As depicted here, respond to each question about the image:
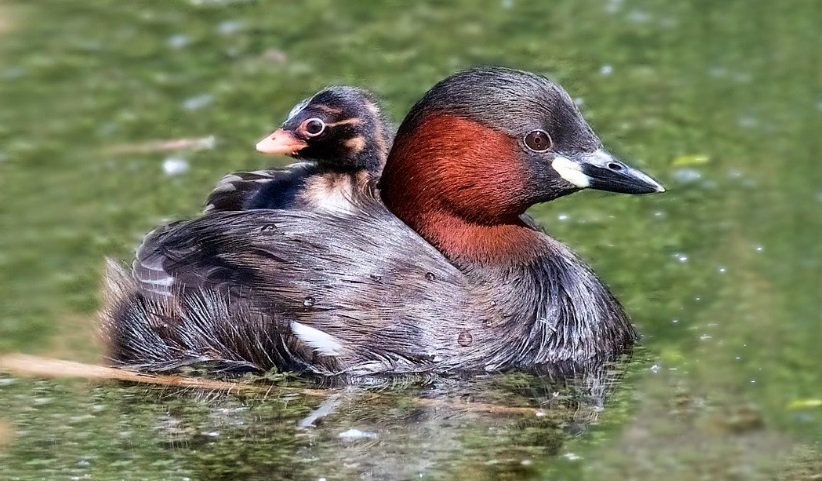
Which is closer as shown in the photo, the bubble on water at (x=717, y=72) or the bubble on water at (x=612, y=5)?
the bubble on water at (x=717, y=72)

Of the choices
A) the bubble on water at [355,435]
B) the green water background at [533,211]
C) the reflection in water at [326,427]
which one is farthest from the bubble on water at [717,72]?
the bubble on water at [355,435]

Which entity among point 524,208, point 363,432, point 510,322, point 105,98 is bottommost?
point 363,432

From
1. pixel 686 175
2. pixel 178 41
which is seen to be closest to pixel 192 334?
pixel 686 175

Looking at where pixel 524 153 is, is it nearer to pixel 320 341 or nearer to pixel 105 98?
pixel 320 341

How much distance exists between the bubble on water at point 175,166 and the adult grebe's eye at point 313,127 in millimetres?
1606

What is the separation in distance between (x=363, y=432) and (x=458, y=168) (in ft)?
4.12

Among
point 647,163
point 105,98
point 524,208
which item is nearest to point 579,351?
point 524,208

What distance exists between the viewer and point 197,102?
941 cm

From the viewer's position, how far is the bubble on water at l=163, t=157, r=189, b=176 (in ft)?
28.0

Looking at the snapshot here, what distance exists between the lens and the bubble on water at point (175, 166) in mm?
8539

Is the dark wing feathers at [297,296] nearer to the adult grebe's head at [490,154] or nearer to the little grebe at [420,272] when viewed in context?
the little grebe at [420,272]

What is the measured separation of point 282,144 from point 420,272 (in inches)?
41.8

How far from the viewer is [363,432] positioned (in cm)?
598

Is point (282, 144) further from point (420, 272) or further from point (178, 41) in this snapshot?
point (178, 41)
